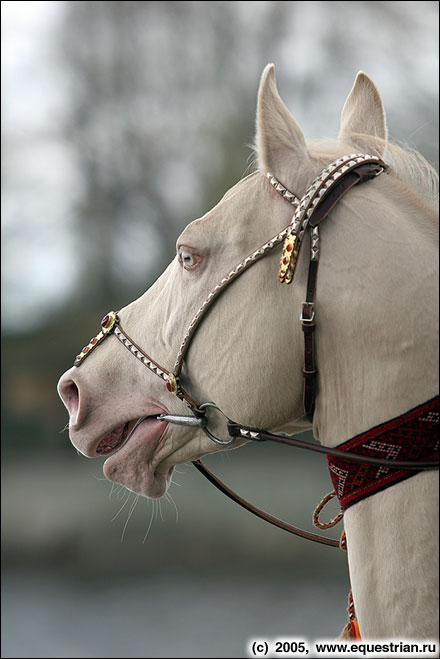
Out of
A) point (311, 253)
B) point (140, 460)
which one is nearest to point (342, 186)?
point (311, 253)

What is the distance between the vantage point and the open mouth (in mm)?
1017

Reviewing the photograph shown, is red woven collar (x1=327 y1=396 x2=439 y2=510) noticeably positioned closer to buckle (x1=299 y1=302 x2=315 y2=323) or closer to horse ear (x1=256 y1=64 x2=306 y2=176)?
buckle (x1=299 y1=302 x2=315 y2=323)

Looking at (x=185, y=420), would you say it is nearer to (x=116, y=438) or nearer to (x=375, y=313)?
(x=116, y=438)

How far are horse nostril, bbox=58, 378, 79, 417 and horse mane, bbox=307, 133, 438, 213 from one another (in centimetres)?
53

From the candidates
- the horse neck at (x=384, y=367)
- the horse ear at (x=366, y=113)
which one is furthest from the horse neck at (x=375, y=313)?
the horse ear at (x=366, y=113)

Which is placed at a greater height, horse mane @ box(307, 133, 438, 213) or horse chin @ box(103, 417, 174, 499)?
horse mane @ box(307, 133, 438, 213)

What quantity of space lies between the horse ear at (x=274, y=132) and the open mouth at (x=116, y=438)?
1.47 feet

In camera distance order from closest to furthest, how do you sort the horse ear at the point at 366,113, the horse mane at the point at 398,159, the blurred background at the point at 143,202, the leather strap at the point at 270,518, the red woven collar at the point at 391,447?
1. the red woven collar at the point at 391,447
2. the horse mane at the point at 398,159
3. the horse ear at the point at 366,113
4. the leather strap at the point at 270,518
5. the blurred background at the point at 143,202

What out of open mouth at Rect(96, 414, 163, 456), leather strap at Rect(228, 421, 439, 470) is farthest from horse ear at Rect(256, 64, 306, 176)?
open mouth at Rect(96, 414, 163, 456)

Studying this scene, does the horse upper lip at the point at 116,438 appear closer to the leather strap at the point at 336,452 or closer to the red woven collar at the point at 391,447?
the leather strap at the point at 336,452

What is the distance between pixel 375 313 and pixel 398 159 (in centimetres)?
26

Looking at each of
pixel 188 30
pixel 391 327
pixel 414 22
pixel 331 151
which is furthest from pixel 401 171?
pixel 188 30

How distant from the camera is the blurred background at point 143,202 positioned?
151 inches

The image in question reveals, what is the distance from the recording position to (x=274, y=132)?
2.64 feet
